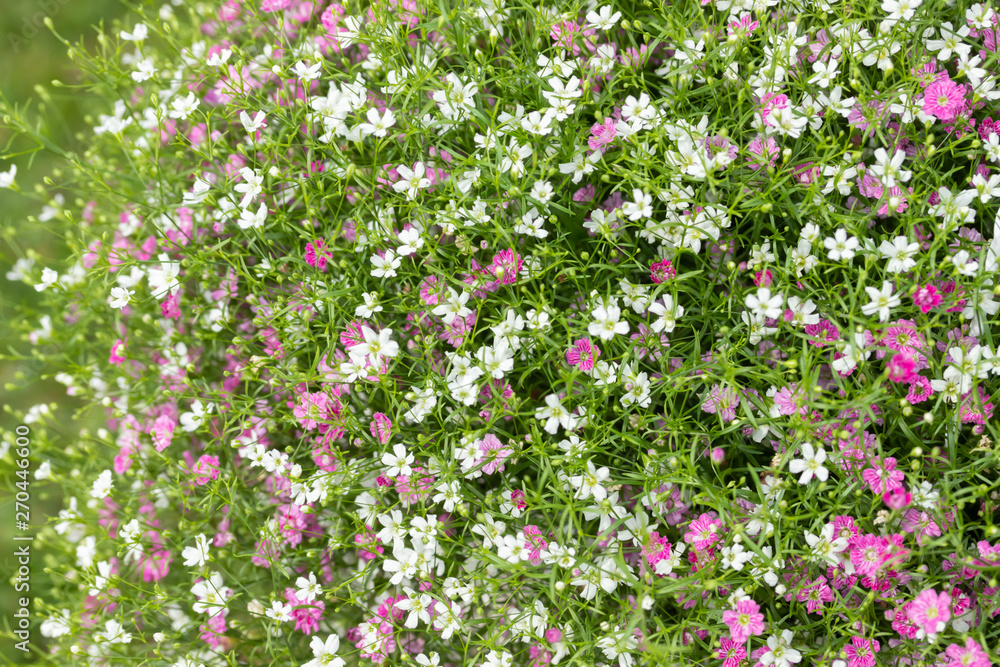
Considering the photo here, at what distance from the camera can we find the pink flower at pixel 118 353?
7.14 feet

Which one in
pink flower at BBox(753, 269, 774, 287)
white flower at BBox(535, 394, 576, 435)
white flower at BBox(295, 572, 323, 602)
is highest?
pink flower at BBox(753, 269, 774, 287)

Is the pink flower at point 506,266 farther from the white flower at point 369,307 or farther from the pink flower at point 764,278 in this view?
the pink flower at point 764,278

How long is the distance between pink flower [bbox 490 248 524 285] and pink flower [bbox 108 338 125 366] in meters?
1.16

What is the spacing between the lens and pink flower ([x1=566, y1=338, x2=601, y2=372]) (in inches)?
70.1

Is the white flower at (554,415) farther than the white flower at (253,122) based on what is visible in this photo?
No

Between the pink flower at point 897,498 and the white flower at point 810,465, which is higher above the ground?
the white flower at point 810,465

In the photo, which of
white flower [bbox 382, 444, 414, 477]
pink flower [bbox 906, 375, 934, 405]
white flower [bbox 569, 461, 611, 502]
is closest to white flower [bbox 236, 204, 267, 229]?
white flower [bbox 382, 444, 414, 477]

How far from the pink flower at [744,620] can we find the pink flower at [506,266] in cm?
91

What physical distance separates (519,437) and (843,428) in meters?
0.75

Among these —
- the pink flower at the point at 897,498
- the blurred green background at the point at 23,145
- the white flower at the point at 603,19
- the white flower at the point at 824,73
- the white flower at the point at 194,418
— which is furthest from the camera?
the blurred green background at the point at 23,145

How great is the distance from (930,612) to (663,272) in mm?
916

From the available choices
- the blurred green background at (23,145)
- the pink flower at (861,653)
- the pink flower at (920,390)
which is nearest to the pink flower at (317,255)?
the pink flower at (920,390)

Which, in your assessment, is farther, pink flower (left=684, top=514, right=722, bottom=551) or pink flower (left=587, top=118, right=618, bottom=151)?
pink flower (left=587, top=118, right=618, bottom=151)

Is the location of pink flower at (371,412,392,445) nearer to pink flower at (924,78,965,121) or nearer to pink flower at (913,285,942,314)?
pink flower at (913,285,942,314)
